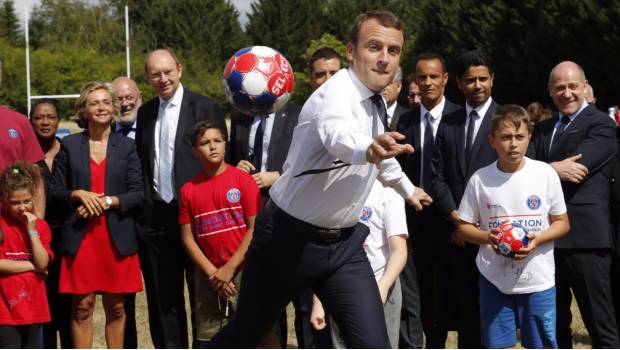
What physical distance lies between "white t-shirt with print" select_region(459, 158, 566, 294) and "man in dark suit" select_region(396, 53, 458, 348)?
103cm

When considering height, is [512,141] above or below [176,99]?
below

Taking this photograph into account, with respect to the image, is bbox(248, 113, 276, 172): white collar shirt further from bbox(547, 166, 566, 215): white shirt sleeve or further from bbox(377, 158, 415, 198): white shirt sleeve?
bbox(377, 158, 415, 198): white shirt sleeve

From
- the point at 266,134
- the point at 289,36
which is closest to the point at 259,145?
the point at 266,134

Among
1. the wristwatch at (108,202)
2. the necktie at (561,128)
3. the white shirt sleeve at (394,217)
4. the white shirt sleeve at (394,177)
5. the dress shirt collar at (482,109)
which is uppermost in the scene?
the dress shirt collar at (482,109)

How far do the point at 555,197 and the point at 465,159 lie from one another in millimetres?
1002

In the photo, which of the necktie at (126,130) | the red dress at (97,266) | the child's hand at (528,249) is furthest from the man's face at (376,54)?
the necktie at (126,130)

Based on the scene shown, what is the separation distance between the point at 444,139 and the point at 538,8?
30957 mm

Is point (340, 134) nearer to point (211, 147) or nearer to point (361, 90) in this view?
point (361, 90)

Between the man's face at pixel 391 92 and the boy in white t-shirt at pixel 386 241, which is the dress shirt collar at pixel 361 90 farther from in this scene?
the man's face at pixel 391 92

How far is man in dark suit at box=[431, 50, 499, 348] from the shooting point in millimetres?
7105

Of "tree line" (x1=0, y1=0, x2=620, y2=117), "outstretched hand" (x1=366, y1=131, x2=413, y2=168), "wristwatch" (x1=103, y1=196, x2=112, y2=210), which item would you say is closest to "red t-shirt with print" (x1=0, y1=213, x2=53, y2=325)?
"wristwatch" (x1=103, y1=196, x2=112, y2=210)

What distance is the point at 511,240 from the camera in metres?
6.07

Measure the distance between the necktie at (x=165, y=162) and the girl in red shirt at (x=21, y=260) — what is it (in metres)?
0.97

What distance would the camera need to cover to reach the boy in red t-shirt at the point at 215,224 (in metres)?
6.87
